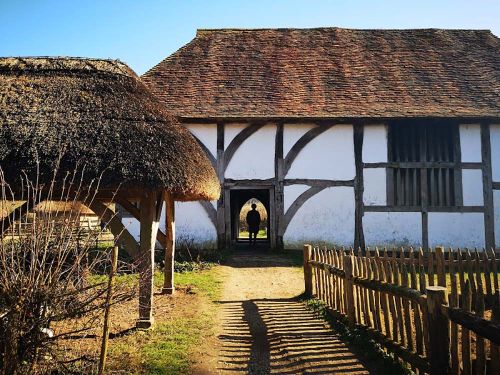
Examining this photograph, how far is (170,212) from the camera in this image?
23.4ft

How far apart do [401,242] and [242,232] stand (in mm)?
15141

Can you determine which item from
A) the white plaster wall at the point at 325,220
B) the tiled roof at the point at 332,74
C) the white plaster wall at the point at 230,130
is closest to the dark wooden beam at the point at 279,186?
the white plaster wall at the point at 325,220

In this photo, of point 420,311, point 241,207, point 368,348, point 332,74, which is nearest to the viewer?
point 420,311

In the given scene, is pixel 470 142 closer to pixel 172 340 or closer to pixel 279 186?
pixel 279 186

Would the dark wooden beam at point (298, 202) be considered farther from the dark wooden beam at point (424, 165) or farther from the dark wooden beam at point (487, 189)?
the dark wooden beam at point (487, 189)

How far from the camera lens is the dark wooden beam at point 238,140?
11.8m

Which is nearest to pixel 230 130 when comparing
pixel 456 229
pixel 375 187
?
pixel 375 187

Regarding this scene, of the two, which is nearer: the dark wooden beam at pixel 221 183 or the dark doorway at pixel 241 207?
the dark wooden beam at pixel 221 183

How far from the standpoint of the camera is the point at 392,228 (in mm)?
11633

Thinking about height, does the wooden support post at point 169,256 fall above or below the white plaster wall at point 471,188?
below

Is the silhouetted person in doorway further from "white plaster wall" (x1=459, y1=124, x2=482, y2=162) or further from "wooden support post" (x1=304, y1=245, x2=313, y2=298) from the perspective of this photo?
"wooden support post" (x1=304, y1=245, x2=313, y2=298)

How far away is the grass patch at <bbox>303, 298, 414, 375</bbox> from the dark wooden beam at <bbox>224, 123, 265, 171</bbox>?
660cm

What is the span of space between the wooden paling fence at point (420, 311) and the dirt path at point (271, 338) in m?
0.45

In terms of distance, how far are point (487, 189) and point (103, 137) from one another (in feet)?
35.7
